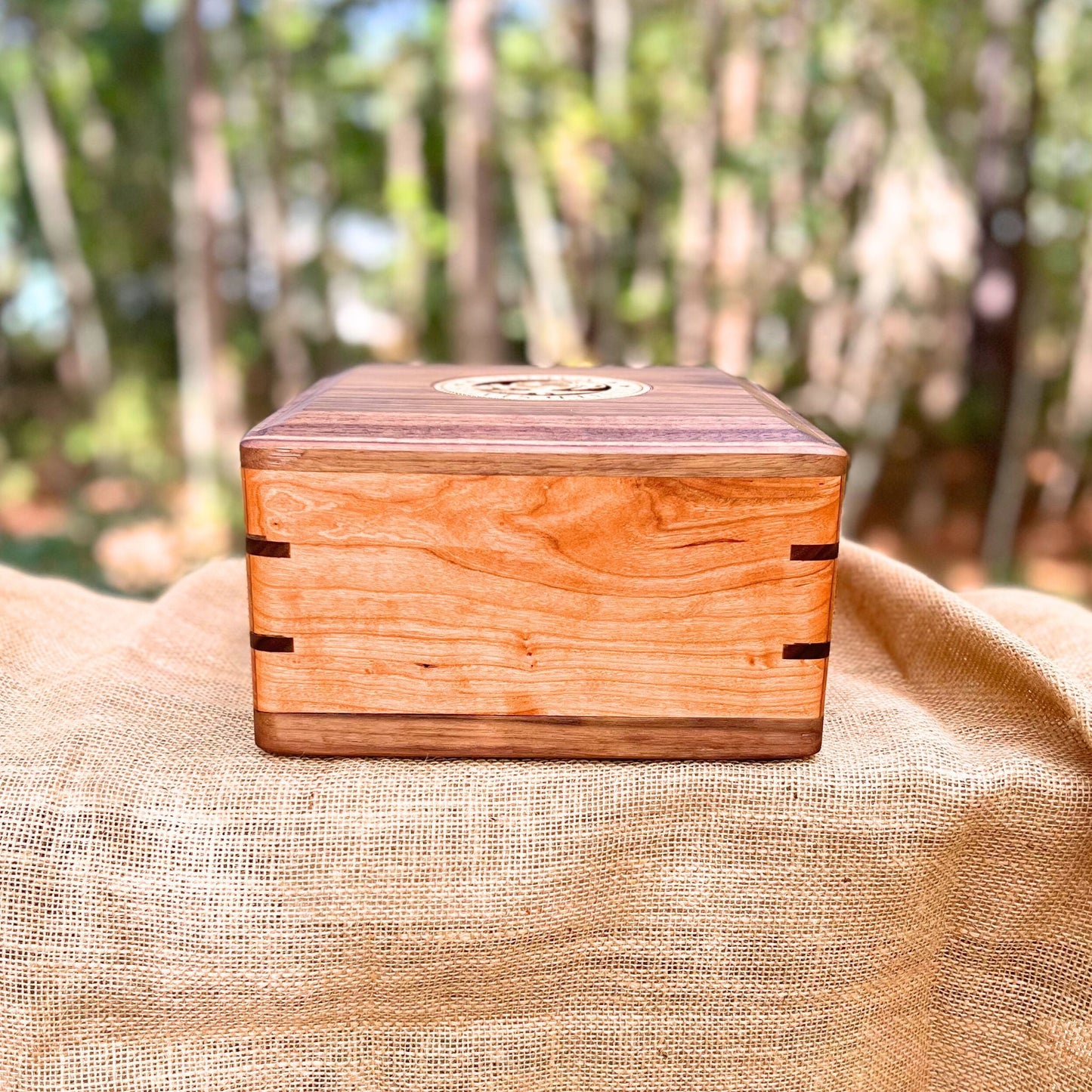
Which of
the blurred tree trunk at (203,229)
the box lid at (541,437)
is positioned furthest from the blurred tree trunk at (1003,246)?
the box lid at (541,437)

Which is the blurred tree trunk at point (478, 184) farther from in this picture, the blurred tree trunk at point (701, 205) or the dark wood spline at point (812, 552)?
the dark wood spline at point (812, 552)

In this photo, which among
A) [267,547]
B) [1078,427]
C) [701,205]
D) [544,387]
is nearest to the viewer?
[267,547]

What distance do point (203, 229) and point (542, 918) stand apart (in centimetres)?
409

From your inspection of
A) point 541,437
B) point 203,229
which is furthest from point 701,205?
point 541,437

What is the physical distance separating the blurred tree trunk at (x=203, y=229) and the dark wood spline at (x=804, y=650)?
4.00 m

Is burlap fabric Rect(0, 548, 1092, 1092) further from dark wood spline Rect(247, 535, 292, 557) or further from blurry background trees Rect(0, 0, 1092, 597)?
blurry background trees Rect(0, 0, 1092, 597)

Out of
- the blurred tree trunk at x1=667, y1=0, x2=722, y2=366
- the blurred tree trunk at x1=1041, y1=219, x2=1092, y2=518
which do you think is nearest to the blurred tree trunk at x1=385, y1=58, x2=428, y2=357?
the blurred tree trunk at x1=667, y1=0, x2=722, y2=366

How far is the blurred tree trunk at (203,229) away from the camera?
4141mm

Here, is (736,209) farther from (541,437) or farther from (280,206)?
(541,437)

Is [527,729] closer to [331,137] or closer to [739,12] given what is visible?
[739,12]

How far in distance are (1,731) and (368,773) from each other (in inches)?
13.3

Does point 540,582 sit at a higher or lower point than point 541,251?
higher

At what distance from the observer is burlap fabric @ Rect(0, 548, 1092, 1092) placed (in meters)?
0.79

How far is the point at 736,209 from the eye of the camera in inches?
173
